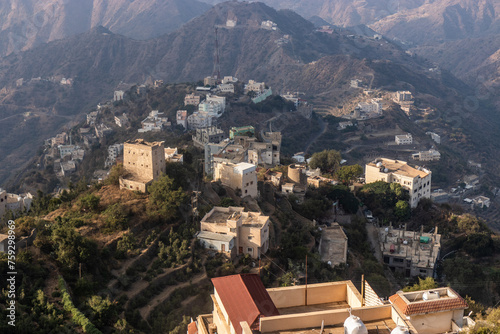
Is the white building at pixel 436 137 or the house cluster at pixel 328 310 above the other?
the house cluster at pixel 328 310

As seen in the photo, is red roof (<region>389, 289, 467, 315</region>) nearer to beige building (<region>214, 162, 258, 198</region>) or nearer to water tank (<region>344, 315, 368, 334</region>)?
water tank (<region>344, 315, 368, 334</region>)

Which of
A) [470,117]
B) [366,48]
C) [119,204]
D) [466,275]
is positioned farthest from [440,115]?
[119,204]

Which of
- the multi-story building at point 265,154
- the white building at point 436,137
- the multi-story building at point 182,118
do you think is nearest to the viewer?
the multi-story building at point 265,154

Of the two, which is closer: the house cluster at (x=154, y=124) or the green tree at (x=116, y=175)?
the green tree at (x=116, y=175)

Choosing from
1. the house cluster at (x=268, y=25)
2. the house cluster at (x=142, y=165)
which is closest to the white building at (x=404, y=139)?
the house cluster at (x=142, y=165)

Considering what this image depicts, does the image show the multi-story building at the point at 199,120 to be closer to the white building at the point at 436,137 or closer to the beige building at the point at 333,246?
the beige building at the point at 333,246

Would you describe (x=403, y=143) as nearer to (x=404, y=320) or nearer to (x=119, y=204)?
(x=119, y=204)

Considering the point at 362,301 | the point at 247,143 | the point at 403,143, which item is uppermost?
the point at 362,301
